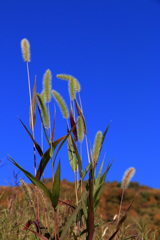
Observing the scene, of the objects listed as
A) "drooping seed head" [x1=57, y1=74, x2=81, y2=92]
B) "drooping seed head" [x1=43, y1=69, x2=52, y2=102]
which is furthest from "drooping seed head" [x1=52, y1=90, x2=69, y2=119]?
"drooping seed head" [x1=57, y1=74, x2=81, y2=92]

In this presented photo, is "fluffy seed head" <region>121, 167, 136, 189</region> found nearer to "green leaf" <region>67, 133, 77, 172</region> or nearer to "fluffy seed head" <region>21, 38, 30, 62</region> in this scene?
"green leaf" <region>67, 133, 77, 172</region>

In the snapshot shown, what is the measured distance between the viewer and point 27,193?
1468 millimetres

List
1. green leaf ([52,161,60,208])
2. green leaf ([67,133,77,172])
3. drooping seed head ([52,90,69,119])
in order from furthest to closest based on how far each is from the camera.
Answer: green leaf ([67,133,77,172]) < drooping seed head ([52,90,69,119]) < green leaf ([52,161,60,208])

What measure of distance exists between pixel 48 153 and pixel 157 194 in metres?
10.5

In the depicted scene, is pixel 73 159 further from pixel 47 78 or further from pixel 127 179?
pixel 47 78

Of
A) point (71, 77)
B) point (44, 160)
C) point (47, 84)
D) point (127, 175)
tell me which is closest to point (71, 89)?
point (71, 77)

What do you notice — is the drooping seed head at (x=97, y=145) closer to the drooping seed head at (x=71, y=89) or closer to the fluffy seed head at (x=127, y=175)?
the fluffy seed head at (x=127, y=175)

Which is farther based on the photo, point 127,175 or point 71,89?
point 71,89

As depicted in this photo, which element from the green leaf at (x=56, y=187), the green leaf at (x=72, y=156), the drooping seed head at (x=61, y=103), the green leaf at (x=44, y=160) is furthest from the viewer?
the green leaf at (x=72, y=156)

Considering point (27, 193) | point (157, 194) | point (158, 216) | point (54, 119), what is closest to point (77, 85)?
point (54, 119)

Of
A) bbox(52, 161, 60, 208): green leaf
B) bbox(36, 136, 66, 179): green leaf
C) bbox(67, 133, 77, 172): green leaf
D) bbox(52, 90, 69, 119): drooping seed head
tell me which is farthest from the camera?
bbox(67, 133, 77, 172): green leaf

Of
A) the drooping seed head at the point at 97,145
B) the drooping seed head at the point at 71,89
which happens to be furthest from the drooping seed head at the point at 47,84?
the drooping seed head at the point at 97,145

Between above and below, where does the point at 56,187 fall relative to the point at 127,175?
below

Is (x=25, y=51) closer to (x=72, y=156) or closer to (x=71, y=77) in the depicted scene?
(x=71, y=77)
